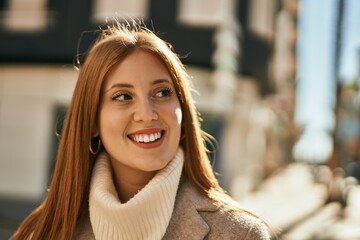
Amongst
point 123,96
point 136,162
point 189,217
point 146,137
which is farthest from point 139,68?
point 189,217

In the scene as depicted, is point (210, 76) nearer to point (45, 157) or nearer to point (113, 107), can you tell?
point (45, 157)

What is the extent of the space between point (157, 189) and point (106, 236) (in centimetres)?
30

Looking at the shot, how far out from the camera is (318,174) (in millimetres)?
27141

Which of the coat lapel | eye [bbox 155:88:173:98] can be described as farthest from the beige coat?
eye [bbox 155:88:173:98]

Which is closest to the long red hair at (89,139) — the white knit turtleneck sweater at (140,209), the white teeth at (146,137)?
the white knit turtleneck sweater at (140,209)

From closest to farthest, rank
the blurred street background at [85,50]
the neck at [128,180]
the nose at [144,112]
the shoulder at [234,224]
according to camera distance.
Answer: the shoulder at [234,224] < the nose at [144,112] < the neck at [128,180] < the blurred street background at [85,50]

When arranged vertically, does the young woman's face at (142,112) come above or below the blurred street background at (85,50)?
above

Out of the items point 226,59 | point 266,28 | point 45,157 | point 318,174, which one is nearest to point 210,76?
point 226,59

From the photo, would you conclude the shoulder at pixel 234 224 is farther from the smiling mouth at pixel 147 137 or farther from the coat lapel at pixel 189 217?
the smiling mouth at pixel 147 137

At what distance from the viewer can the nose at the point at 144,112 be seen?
245cm

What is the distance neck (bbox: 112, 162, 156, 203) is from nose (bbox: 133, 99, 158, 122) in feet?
1.01

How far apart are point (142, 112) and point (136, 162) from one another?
0.23 metres

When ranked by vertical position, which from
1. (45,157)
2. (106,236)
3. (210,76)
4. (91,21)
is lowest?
(45,157)

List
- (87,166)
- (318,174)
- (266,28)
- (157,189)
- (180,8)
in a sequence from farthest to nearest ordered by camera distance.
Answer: (318,174) < (266,28) < (180,8) < (87,166) < (157,189)
